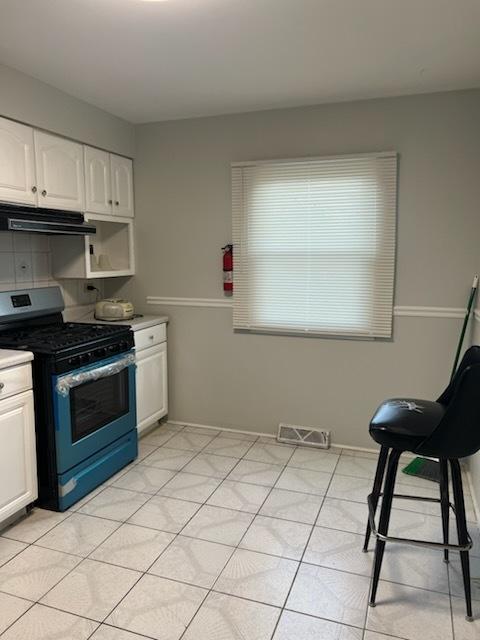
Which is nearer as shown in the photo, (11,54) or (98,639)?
(98,639)

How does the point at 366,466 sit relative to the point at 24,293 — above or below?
below

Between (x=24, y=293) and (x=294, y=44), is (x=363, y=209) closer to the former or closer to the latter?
(x=294, y=44)

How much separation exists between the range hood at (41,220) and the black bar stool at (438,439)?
2.01 meters

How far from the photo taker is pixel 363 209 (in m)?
3.20

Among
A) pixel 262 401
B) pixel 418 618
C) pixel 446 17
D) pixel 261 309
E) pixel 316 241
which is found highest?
pixel 446 17

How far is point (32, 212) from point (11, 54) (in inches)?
30.5

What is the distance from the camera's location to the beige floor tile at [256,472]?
2998mm

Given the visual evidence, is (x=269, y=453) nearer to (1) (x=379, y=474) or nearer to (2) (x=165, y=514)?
(2) (x=165, y=514)

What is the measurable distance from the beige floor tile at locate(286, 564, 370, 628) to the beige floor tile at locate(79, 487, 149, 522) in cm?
100

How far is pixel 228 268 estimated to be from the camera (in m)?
3.55

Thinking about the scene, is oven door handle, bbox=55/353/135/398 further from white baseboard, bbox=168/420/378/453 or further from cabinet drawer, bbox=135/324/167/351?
white baseboard, bbox=168/420/378/453

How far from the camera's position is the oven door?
2.57 meters

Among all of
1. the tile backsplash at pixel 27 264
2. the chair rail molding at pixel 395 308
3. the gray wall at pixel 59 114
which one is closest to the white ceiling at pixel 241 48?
the gray wall at pixel 59 114

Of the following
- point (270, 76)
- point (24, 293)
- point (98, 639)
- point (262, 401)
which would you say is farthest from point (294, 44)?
point (98, 639)
